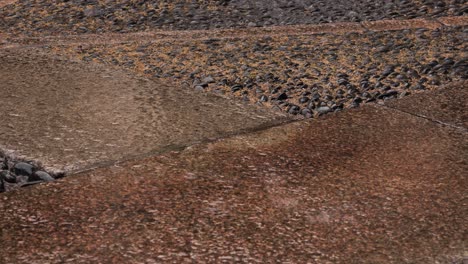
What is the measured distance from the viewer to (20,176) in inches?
93.2

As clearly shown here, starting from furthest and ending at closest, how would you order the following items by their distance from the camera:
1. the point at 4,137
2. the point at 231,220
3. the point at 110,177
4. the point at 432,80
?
the point at 432,80, the point at 4,137, the point at 110,177, the point at 231,220

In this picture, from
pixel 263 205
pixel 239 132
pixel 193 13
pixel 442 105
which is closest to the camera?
pixel 263 205

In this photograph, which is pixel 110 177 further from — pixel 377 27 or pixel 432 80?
pixel 377 27

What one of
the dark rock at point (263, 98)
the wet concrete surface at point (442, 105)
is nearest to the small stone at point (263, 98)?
the dark rock at point (263, 98)

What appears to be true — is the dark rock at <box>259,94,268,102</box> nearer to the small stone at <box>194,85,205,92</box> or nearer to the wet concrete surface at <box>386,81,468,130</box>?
the small stone at <box>194,85,205,92</box>

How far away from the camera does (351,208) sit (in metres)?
2.10

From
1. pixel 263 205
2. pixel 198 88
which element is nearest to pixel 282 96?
pixel 198 88

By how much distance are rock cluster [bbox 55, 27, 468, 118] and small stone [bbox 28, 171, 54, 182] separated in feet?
3.08

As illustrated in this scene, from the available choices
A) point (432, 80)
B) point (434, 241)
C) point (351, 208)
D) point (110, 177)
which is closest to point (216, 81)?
point (432, 80)

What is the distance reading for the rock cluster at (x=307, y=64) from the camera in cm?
310

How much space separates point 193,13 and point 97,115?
1.59m

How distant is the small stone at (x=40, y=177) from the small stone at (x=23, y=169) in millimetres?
17

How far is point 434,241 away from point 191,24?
2.38 m

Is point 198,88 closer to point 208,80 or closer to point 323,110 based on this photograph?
point 208,80
